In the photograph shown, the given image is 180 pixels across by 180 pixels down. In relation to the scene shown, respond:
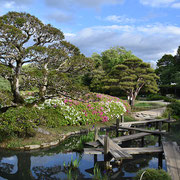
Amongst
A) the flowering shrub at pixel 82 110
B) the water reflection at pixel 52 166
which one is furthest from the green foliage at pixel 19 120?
the flowering shrub at pixel 82 110

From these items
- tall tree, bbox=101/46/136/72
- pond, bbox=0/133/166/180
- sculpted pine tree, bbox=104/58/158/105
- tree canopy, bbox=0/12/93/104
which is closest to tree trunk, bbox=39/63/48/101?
tree canopy, bbox=0/12/93/104

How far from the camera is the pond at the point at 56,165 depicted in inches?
242

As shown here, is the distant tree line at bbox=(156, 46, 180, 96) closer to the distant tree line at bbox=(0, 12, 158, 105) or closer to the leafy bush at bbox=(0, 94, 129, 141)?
the leafy bush at bbox=(0, 94, 129, 141)

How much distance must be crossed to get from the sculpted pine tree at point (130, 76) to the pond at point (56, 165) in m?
14.7

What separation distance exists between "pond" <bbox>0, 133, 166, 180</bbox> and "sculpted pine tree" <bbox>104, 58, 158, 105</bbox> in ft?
48.2

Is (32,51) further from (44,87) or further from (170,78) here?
(170,78)

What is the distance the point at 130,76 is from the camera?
74.5 feet

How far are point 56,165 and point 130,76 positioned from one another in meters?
17.3

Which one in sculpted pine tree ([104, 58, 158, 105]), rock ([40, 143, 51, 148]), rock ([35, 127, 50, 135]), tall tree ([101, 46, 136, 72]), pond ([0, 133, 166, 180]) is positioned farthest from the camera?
tall tree ([101, 46, 136, 72])

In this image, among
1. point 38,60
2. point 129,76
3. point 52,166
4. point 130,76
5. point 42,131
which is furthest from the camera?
point 130,76

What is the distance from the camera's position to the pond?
6148 mm

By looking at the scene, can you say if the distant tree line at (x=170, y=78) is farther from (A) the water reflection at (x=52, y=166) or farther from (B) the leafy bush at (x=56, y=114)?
(A) the water reflection at (x=52, y=166)

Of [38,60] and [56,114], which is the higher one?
[38,60]

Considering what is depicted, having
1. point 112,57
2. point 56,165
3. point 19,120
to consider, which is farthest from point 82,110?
point 112,57
